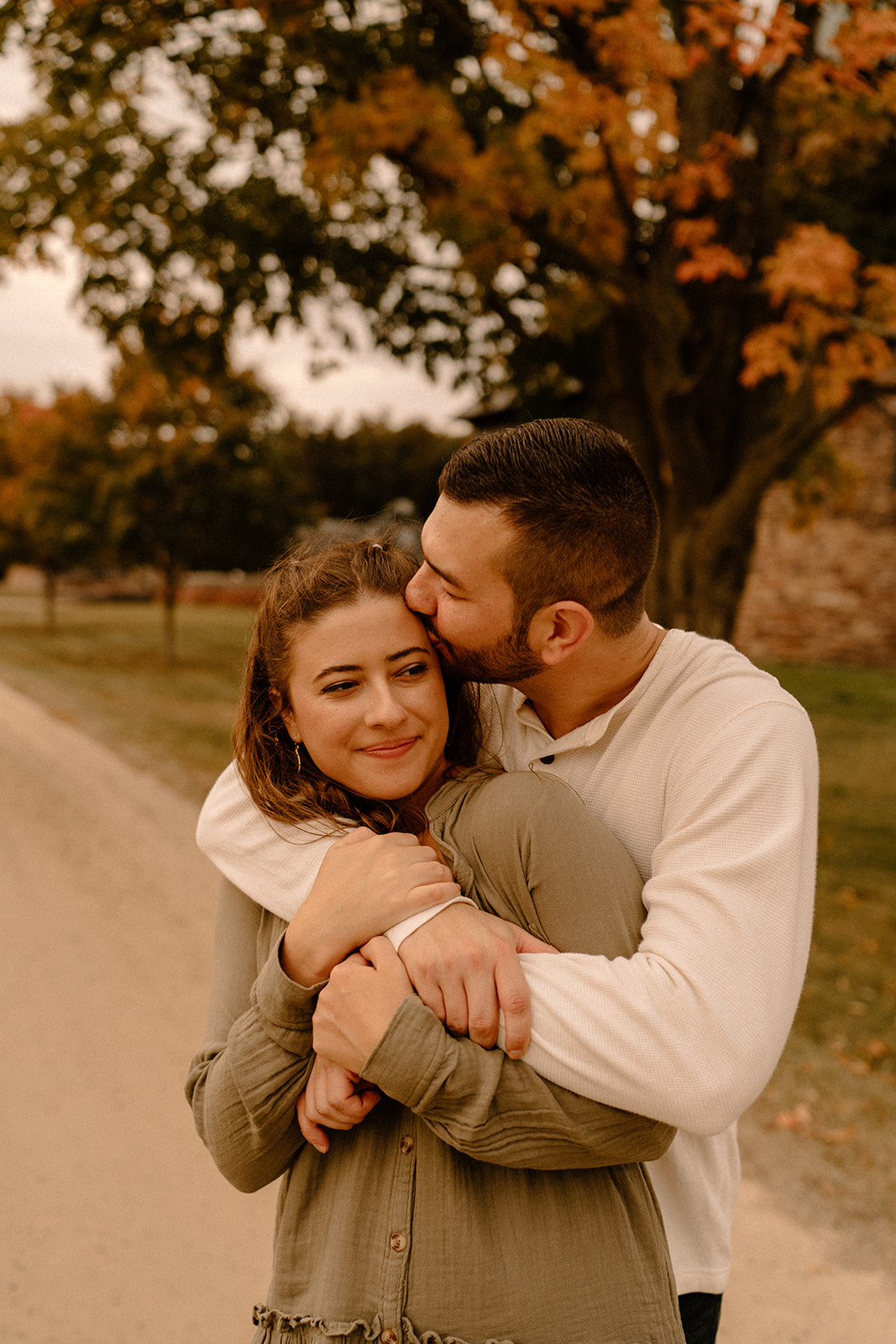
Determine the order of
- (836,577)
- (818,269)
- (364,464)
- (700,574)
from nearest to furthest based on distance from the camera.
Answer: (818,269), (700,574), (836,577), (364,464)

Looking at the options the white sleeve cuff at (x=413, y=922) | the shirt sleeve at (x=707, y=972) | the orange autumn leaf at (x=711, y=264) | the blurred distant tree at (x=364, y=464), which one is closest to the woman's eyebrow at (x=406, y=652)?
the white sleeve cuff at (x=413, y=922)

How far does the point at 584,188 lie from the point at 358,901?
5697 millimetres

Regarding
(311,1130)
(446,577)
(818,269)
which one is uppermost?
(818,269)

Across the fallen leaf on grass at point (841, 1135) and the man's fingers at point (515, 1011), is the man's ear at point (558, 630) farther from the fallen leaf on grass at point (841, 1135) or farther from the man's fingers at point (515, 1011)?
the fallen leaf on grass at point (841, 1135)

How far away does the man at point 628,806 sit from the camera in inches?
52.9

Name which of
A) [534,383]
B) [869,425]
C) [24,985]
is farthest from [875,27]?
[869,425]

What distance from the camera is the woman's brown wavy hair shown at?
1.82 metres

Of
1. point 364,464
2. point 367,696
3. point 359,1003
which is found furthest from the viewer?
point 364,464

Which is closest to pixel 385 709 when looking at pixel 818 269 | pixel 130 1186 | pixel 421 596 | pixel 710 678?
pixel 421 596

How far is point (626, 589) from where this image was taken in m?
1.83

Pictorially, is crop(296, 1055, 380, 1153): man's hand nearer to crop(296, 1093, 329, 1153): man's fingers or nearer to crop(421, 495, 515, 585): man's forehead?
crop(296, 1093, 329, 1153): man's fingers

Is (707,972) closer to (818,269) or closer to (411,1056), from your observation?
(411,1056)

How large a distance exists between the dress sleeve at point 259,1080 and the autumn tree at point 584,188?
4.80 m

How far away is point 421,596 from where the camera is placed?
6.02 ft
